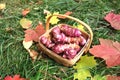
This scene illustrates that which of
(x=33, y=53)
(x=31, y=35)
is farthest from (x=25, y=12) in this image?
(x=33, y=53)

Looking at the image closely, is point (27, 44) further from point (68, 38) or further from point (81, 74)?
point (81, 74)

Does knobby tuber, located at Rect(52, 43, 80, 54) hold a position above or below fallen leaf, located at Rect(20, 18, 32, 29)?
below

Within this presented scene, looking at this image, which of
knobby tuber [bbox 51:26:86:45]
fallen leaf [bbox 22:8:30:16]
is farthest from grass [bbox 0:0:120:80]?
knobby tuber [bbox 51:26:86:45]

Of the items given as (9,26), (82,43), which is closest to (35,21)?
(9,26)

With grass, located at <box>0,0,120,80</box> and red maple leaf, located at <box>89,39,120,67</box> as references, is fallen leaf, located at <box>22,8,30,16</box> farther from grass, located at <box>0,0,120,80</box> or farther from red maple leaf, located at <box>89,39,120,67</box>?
red maple leaf, located at <box>89,39,120,67</box>

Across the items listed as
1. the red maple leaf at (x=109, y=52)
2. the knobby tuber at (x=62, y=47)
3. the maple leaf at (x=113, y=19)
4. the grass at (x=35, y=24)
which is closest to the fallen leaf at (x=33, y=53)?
the grass at (x=35, y=24)

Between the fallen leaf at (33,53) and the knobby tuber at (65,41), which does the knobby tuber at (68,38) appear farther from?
the fallen leaf at (33,53)
